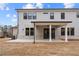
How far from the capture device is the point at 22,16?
19562mm

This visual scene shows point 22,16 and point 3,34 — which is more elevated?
point 22,16

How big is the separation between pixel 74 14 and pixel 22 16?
14.7 feet

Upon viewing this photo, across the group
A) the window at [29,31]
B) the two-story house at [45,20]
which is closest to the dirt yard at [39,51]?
the window at [29,31]

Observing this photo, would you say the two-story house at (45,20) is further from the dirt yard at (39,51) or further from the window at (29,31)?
the dirt yard at (39,51)

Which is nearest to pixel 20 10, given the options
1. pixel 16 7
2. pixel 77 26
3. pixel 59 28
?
pixel 16 7

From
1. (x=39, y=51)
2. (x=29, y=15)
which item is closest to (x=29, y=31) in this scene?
A: (x=29, y=15)

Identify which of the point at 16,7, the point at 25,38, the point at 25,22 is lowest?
the point at 25,38

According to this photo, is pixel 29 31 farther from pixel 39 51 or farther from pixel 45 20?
pixel 39 51

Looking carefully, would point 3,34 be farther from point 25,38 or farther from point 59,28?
point 59,28

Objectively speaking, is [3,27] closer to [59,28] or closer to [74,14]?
[59,28]

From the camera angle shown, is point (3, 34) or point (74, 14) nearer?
point (3, 34)

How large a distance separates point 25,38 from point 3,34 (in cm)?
217

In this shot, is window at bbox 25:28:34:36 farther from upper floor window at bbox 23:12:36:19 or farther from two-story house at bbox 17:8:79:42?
upper floor window at bbox 23:12:36:19

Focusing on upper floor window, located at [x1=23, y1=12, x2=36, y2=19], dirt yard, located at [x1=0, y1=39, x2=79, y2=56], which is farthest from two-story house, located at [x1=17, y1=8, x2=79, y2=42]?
dirt yard, located at [x1=0, y1=39, x2=79, y2=56]
